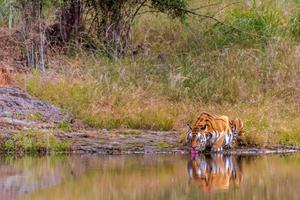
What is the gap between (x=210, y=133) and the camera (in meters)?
12.8

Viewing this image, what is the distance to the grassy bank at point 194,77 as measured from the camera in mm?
14312

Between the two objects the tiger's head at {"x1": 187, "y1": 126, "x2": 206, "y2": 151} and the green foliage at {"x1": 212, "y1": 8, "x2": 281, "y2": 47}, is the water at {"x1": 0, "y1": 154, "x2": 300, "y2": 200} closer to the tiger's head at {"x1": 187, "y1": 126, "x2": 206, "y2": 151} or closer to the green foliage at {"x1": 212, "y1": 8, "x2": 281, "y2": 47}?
the tiger's head at {"x1": 187, "y1": 126, "x2": 206, "y2": 151}

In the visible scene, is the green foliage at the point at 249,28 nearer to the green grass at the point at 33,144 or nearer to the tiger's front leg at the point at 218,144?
the tiger's front leg at the point at 218,144

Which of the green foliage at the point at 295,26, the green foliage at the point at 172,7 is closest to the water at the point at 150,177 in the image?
the green foliage at the point at 172,7

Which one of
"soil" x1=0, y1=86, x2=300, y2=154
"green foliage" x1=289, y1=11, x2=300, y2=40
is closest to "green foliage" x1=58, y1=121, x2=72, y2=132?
"soil" x1=0, y1=86, x2=300, y2=154

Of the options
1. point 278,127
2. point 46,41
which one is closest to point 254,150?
point 278,127

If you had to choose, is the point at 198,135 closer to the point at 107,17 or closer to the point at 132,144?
the point at 132,144

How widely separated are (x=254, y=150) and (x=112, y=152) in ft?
6.98

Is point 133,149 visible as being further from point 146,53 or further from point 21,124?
point 146,53

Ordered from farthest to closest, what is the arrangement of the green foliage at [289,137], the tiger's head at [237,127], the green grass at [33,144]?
the green foliage at [289,137] → the tiger's head at [237,127] → the green grass at [33,144]

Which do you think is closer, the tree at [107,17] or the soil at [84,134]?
the soil at [84,134]

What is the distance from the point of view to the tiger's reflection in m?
10.4

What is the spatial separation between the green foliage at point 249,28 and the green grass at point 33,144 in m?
6.43

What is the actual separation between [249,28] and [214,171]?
316 inches
